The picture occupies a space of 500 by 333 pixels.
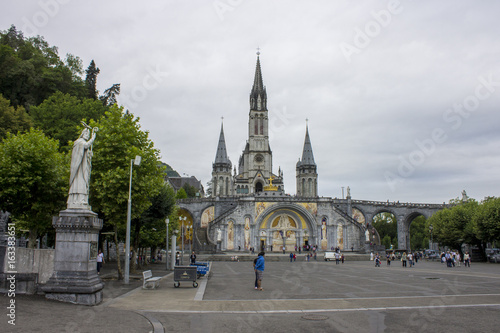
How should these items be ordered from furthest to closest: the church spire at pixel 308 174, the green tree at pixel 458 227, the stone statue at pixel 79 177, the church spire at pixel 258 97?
the church spire at pixel 258 97 → the church spire at pixel 308 174 → the green tree at pixel 458 227 → the stone statue at pixel 79 177

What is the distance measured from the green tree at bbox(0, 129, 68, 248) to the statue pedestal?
381 inches

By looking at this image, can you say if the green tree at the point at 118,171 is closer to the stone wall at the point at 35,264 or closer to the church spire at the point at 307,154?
the stone wall at the point at 35,264

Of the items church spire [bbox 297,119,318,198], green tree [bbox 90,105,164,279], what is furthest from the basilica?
green tree [bbox 90,105,164,279]

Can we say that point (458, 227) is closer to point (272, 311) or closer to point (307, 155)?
point (272, 311)

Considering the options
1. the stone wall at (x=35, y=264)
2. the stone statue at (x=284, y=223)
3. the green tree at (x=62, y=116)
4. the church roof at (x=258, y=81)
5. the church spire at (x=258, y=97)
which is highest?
A: the church roof at (x=258, y=81)

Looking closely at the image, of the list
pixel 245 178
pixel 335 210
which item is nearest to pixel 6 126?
pixel 335 210

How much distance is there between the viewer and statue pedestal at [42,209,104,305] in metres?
9.62

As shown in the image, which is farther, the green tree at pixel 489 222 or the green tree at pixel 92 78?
the green tree at pixel 92 78

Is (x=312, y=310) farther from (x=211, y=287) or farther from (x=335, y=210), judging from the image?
(x=335, y=210)

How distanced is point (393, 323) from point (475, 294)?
21.1 ft

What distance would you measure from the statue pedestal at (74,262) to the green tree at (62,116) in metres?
31.1

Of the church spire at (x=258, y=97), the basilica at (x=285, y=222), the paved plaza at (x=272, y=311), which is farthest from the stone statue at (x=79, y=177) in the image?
the church spire at (x=258, y=97)

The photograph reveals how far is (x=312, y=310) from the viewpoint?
9742 millimetres

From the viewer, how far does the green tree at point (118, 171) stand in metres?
17.7
